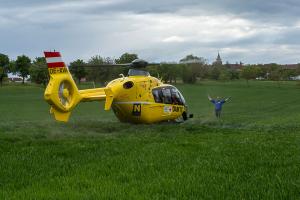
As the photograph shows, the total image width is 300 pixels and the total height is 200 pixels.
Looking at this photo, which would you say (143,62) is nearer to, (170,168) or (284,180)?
(170,168)

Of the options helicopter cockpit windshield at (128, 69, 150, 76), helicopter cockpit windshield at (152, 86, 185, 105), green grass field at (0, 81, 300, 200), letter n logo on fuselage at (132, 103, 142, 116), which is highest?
helicopter cockpit windshield at (128, 69, 150, 76)

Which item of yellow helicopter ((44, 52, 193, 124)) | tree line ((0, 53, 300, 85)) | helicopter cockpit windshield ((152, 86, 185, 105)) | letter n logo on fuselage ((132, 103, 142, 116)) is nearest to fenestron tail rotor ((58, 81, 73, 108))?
yellow helicopter ((44, 52, 193, 124))

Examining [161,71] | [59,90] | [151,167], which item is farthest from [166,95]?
[161,71]

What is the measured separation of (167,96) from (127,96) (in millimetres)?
2189

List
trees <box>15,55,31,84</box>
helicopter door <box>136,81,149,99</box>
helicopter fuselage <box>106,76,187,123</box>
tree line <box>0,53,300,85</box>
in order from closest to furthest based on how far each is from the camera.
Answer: helicopter fuselage <box>106,76,187,123</box>
helicopter door <box>136,81,149,99</box>
tree line <box>0,53,300,85</box>
trees <box>15,55,31,84</box>

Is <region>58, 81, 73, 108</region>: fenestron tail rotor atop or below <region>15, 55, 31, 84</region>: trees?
below

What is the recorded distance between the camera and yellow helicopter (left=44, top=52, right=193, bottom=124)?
56.5 feet

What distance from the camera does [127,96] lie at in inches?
784

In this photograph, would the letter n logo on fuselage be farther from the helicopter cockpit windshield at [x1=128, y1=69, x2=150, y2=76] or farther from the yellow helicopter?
the helicopter cockpit windshield at [x1=128, y1=69, x2=150, y2=76]

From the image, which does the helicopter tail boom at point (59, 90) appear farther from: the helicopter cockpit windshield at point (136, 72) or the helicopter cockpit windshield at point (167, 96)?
the helicopter cockpit windshield at point (167, 96)

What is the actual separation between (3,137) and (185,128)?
701 cm

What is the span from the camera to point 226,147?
39.8ft

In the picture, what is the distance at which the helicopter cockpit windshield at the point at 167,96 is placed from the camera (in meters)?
20.8

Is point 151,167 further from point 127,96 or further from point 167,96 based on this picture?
point 167,96
